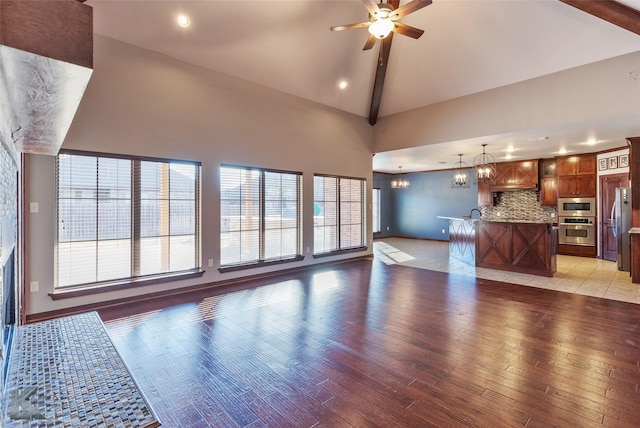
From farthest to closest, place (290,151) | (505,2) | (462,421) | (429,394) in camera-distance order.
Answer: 1. (290,151)
2. (505,2)
3. (429,394)
4. (462,421)

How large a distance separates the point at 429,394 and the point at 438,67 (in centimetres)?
554

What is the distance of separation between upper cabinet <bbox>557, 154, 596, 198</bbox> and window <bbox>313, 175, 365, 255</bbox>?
554 cm

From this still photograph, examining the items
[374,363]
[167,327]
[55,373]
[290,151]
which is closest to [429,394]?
[374,363]

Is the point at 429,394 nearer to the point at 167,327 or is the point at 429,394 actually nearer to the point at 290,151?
the point at 167,327

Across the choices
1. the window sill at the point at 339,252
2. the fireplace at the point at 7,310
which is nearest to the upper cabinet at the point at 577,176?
the window sill at the point at 339,252

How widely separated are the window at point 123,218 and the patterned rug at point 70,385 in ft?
7.29

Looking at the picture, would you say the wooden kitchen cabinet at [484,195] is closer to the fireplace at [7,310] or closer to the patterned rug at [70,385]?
the patterned rug at [70,385]

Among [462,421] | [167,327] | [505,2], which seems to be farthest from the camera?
[505,2]

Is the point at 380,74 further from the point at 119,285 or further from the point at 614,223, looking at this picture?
the point at 614,223

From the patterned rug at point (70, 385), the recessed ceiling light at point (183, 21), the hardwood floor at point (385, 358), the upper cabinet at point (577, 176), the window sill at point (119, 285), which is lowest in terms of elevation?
the hardwood floor at point (385, 358)

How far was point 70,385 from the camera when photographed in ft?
4.88

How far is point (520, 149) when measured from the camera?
734 centimetres

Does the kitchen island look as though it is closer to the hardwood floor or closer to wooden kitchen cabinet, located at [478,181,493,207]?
the hardwood floor

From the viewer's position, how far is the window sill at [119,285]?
150 inches
